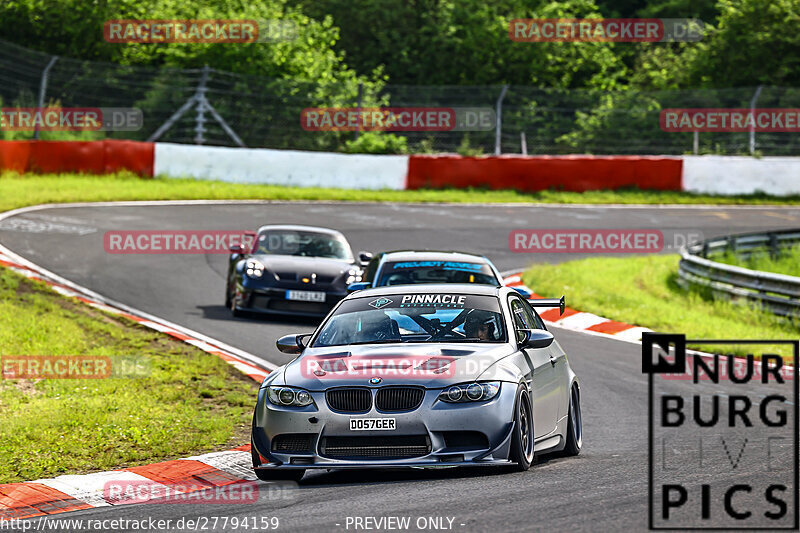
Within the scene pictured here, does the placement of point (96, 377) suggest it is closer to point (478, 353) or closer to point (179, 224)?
point (478, 353)

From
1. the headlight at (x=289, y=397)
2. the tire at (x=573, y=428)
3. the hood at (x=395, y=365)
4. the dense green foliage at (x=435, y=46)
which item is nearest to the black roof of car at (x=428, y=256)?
the tire at (x=573, y=428)

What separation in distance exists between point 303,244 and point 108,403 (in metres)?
7.18

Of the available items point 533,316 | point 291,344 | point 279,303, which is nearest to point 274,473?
point 291,344

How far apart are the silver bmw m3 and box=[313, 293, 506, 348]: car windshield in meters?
0.01

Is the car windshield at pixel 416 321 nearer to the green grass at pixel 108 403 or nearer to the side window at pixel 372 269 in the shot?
the green grass at pixel 108 403

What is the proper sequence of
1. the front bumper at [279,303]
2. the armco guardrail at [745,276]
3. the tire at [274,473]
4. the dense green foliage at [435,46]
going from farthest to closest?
the dense green foliage at [435,46] → the armco guardrail at [745,276] → the front bumper at [279,303] → the tire at [274,473]

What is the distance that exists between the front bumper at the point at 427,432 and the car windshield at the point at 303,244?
9.65m

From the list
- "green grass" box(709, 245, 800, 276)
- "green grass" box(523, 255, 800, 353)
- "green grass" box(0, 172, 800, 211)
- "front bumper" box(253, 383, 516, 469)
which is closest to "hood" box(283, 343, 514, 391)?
"front bumper" box(253, 383, 516, 469)

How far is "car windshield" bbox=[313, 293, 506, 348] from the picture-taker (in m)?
8.29

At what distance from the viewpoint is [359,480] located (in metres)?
7.64

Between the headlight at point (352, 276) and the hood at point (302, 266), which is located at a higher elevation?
the hood at point (302, 266)

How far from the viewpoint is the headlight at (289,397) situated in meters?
7.48

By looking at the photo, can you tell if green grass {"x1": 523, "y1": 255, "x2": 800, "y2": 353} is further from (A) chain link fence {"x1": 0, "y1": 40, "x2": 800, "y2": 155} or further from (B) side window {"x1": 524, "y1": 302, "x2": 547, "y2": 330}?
(A) chain link fence {"x1": 0, "y1": 40, "x2": 800, "y2": 155}

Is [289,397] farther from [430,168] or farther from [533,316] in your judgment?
[430,168]
